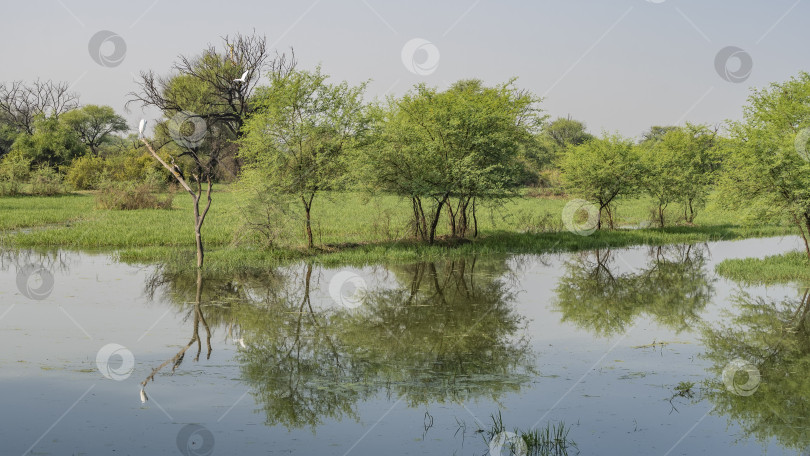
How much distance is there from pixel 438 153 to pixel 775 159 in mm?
11748

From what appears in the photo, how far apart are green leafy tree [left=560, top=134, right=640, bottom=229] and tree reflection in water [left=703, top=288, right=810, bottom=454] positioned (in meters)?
17.1

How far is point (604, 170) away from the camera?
34.0m

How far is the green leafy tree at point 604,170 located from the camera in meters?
34.4

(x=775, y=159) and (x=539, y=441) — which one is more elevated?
(x=775, y=159)

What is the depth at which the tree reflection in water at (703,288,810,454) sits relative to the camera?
28.5 ft

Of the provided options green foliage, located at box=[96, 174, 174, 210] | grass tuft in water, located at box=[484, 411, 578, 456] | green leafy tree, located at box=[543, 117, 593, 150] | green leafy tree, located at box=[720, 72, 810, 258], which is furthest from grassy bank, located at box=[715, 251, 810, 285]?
green leafy tree, located at box=[543, 117, 593, 150]

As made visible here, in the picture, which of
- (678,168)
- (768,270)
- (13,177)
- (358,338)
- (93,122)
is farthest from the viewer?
(93,122)

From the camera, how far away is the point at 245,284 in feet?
→ 60.7

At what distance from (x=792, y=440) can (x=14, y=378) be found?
10693 millimetres

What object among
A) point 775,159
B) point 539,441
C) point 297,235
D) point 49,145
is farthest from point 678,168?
point 49,145

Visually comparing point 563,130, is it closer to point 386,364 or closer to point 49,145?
point 49,145

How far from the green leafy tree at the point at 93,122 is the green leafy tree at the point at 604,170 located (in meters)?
76.6

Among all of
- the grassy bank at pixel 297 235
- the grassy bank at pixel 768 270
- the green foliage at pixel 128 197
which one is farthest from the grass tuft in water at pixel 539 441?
the green foliage at pixel 128 197

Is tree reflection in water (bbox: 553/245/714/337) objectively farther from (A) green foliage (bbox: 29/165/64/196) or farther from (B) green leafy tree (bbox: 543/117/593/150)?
(B) green leafy tree (bbox: 543/117/593/150)
